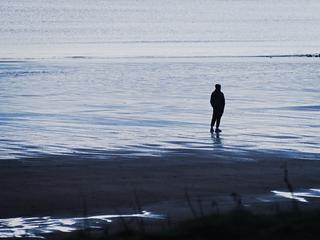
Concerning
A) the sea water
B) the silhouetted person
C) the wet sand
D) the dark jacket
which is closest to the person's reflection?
the sea water

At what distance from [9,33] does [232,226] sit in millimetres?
129684

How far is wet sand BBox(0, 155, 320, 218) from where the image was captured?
14703 mm

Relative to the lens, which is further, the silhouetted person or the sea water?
the silhouetted person

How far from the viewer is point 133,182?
1683 cm

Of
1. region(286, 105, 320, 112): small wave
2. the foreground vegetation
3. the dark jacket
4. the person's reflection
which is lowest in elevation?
the foreground vegetation

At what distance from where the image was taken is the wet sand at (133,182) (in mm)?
14703

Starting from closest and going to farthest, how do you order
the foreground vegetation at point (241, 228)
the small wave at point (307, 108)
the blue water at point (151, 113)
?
the foreground vegetation at point (241, 228), the blue water at point (151, 113), the small wave at point (307, 108)

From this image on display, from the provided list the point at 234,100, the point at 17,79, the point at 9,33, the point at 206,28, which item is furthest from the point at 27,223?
the point at 206,28

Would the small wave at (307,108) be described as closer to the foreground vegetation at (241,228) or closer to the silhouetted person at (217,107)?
the silhouetted person at (217,107)

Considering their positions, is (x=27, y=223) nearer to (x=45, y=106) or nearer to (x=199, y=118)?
(x=199, y=118)

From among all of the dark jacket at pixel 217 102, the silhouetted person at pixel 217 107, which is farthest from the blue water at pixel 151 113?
the dark jacket at pixel 217 102

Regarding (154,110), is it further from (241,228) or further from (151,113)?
(241,228)

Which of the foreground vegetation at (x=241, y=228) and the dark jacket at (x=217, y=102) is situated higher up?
the dark jacket at (x=217, y=102)

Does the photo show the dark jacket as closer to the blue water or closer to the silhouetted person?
the silhouetted person
